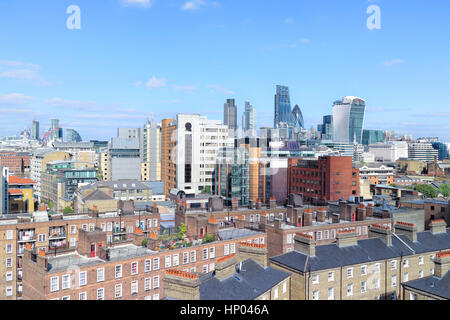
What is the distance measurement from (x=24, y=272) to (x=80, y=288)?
5.94 meters

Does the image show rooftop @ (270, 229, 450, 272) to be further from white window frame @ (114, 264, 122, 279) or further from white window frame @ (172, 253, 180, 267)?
white window frame @ (114, 264, 122, 279)

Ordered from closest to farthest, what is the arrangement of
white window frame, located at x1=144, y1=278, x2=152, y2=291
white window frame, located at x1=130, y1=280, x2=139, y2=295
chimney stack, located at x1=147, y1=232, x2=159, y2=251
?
white window frame, located at x1=130, y1=280, x2=139, y2=295, white window frame, located at x1=144, y1=278, x2=152, y2=291, chimney stack, located at x1=147, y1=232, x2=159, y2=251

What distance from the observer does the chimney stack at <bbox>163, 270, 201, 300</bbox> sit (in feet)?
76.1

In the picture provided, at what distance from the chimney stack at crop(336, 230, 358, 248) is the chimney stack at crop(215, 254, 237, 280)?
42.3 ft

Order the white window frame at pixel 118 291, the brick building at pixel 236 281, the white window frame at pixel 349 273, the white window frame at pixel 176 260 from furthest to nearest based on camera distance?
1. the white window frame at pixel 176 260
2. the white window frame at pixel 118 291
3. the white window frame at pixel 349 273
4. the brick building at pixel 236 281

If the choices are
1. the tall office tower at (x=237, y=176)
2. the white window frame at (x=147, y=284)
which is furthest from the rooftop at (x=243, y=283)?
the tall office tower at (x=237, y=176)

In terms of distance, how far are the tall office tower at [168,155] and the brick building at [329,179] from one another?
50.0m

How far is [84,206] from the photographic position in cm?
7419

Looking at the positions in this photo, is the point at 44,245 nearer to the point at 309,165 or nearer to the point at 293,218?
the point at 293,218

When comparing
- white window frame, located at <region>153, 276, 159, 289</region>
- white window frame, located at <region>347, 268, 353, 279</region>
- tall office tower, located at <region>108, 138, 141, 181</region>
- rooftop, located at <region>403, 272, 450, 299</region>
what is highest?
tall office tower, located at <region>108, 138, 141, 181</region>

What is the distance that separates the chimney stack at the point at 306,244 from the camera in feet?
107

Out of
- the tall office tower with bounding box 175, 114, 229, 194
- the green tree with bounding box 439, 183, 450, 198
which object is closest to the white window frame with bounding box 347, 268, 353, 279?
the tall office tower with bounding box 175, 114, 229, 194

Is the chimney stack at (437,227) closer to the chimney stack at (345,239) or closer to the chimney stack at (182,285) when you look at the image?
the chimney stack at (345,239)
